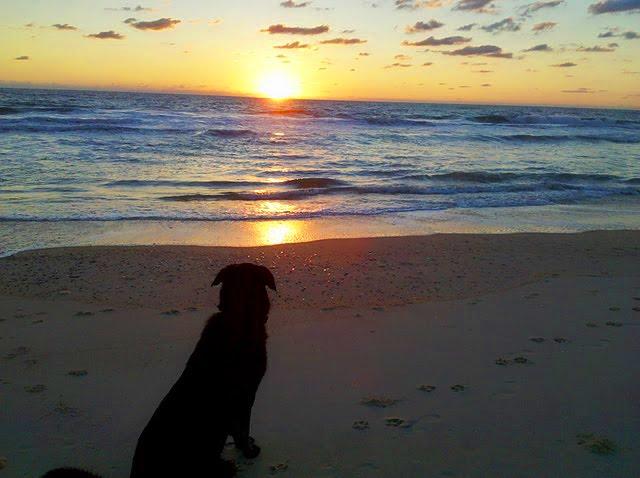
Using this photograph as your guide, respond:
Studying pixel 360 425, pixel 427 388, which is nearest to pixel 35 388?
pixel 360 425

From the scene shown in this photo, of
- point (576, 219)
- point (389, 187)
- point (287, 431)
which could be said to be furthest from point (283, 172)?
point (287, 431)

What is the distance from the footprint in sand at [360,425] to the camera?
3.79 meters

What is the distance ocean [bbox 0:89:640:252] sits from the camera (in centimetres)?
1252

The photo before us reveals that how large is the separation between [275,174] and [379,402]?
48.7 feet

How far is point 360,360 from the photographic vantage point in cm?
490

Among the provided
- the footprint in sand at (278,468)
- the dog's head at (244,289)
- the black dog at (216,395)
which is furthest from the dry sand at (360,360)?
the dog's head at (244,289)

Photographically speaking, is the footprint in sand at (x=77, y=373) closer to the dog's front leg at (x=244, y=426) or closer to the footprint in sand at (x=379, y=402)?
the dog's front leg at (x=244, y=426)

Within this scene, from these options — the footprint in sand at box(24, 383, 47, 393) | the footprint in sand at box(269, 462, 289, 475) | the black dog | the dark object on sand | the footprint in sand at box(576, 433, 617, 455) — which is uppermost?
the black dog

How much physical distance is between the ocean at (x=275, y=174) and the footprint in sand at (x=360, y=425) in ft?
22.9

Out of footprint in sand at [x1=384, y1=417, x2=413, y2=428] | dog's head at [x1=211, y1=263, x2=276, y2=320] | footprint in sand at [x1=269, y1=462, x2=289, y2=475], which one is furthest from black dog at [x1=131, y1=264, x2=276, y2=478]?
footprint in sand at [x1=384, y1=417, x2=413, y2=428]

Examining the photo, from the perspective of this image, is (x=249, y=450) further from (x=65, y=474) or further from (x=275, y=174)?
(x=275, y=174)

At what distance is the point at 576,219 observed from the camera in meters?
12.5

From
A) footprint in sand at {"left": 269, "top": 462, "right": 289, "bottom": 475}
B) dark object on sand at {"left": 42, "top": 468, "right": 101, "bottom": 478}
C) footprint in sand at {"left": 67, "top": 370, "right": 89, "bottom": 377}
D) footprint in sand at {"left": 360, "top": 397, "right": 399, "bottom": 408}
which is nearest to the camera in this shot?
dark object on sand at {"left": 42, "top": 468, "right": 101, "bottom": 478}

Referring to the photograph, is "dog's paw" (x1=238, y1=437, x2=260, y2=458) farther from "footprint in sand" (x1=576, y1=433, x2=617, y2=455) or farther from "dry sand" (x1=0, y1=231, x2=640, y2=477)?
"footprint in sand" (x1=576, y1=433, x2=617, y2=455)
